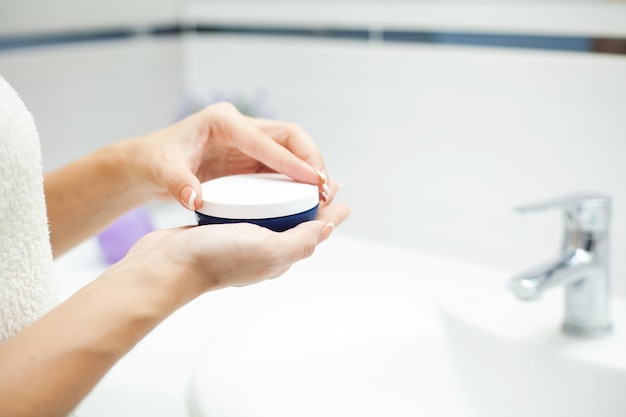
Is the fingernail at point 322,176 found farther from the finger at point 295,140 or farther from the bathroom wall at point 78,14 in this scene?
the bathroom wall at point 78,14

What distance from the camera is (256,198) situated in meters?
0.63

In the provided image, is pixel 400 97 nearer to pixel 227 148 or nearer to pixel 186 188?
pixel 227 148

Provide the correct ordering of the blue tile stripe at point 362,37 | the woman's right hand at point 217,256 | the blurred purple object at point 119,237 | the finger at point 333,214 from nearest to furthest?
the woman's right hand at point 217,256 → the finger at point 333,214 → the blue tile stripe at point 362,37 → the blurred purple object at point 119,237

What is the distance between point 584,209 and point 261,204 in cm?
39

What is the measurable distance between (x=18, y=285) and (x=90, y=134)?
0.67 m

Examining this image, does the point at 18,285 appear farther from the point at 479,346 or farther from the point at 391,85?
the point at 391,85

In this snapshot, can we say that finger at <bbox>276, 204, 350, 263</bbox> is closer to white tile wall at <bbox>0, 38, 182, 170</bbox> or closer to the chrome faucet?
the chrome faucet

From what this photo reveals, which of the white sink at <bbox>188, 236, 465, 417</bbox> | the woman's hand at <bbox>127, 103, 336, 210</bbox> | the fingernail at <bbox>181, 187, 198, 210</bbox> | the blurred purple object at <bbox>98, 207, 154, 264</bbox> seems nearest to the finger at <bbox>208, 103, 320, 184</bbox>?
the woman's hand at <bbox>127, 103, 336, 210</bbox>

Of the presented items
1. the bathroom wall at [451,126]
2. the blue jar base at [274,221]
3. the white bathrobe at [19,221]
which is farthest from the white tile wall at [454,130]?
the white bathrobe at [19,221]

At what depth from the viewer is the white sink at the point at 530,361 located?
78cm

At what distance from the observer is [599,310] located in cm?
82

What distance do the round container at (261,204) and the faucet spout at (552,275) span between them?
259mm

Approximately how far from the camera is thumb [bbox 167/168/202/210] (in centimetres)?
62

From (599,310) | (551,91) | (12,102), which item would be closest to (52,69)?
(12,102)
